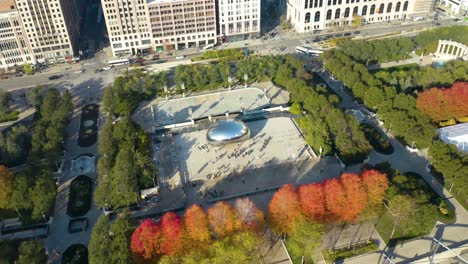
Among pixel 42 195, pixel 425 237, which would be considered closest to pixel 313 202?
pixel 425 237

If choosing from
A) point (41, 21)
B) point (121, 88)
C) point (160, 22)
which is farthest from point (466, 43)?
point (41, 21)

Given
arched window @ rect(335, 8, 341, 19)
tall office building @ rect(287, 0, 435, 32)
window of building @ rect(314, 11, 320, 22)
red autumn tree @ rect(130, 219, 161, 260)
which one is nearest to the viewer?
red autumn tree @ rect(130, 219, 161, 260)

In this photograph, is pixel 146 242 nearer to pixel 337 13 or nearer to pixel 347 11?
pixel 337 13

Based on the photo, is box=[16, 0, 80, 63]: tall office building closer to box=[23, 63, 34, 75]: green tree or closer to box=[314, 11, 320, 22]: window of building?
box=[23, 63, 34, 75]: green tree

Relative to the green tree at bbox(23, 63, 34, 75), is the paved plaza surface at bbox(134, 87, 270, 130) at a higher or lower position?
lower

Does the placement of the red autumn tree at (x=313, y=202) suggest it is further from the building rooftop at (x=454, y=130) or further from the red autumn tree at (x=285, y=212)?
the building rooftop at (x=454, y=130)

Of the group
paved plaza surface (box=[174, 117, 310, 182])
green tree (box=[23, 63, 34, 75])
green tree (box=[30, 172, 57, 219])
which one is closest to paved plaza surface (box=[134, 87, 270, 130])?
paved plaza surface (box=[174, 117, 310, 182])
